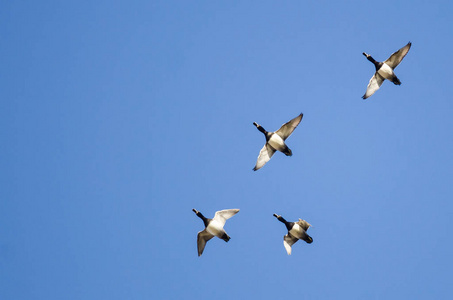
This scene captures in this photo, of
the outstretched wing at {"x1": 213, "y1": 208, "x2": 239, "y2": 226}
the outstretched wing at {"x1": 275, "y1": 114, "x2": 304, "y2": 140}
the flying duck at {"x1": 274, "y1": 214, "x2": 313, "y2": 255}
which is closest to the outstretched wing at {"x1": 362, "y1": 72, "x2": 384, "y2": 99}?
the outstretched wing at {"x1": 275, "y1": 114, "x2": 304, "y2": 140}

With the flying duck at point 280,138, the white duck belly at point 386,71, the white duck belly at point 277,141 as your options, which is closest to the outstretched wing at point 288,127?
the flying duck at point 280,138

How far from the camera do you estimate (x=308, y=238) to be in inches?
1368

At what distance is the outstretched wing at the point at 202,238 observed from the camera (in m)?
34.6

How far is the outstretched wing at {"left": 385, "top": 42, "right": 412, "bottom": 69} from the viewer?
1406 inches

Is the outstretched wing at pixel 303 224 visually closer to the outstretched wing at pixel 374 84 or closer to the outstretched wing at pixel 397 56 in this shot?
the outstretched wing at pixel 374 84

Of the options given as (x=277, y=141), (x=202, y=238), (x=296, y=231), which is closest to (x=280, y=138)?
→ (x=277, y=141)

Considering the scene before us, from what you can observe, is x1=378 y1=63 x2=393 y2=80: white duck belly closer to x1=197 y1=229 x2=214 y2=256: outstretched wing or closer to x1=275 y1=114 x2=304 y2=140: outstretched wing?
x1=275 y1=114 x2=304 y2=140: outstretched wing

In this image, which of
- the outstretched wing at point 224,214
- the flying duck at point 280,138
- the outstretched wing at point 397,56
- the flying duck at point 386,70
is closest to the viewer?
the outstretched wing at point 224,214

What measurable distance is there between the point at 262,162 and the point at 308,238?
610 centimetres

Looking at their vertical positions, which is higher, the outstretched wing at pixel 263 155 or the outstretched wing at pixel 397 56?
the outstretched wing at pixel 263 155

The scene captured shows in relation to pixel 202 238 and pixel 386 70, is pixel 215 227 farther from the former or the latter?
pixel 386 70

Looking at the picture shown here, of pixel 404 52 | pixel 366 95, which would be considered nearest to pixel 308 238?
pixel 366 95

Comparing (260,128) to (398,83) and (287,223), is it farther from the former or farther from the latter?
(398,83)

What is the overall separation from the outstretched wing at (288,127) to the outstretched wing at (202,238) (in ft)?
27.6
